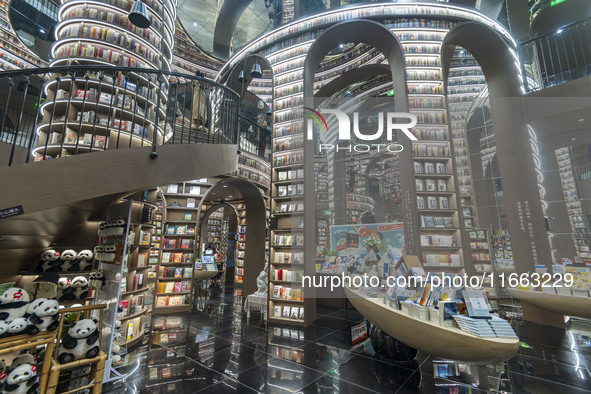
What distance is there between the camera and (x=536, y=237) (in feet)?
Answer: 16.3

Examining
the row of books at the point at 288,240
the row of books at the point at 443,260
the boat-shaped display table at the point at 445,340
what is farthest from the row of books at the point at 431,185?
the boat-shaped display table at the point at 445,340

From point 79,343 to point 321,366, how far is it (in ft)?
8.41

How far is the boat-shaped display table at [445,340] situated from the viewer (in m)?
1.91

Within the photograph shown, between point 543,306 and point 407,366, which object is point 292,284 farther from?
point 543,306

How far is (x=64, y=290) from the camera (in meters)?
3.18

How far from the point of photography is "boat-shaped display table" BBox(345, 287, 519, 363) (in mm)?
1908

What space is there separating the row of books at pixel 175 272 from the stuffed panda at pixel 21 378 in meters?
3.62

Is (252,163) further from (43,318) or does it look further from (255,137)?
(43,318)

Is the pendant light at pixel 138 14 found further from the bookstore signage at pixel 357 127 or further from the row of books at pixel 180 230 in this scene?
the row of books at pixel 180 230

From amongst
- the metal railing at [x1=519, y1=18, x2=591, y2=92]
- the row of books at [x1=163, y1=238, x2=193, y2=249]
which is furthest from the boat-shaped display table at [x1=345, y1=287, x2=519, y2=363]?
the metal railing at [x1=519, y1=18, x2=591, y2=92]

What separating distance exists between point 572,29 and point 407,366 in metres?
8.69

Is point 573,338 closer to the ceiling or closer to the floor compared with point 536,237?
closer to the floor

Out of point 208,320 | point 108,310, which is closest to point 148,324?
point 208,320

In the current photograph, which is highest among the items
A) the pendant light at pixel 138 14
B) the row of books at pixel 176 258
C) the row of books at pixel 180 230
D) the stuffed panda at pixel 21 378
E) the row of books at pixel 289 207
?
the pendant light at pixel 138 14
